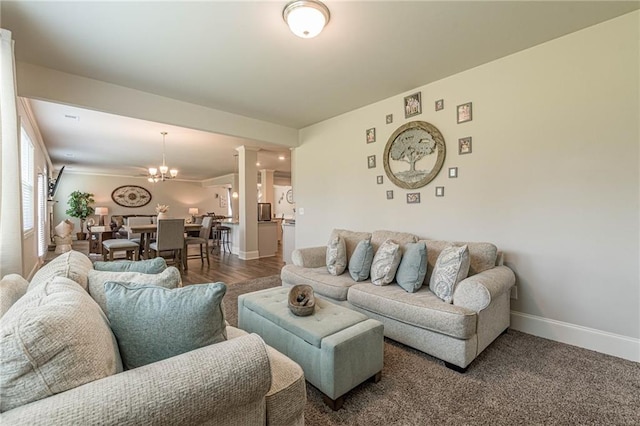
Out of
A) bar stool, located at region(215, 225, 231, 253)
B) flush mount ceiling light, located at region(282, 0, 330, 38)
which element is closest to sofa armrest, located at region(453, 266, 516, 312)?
flush mount ceiling light, located at region(282, 0, 330, 38)

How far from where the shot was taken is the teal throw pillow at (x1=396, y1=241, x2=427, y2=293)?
255cm

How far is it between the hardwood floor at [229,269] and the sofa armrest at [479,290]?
3.41m

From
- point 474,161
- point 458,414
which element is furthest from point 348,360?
point 474,161

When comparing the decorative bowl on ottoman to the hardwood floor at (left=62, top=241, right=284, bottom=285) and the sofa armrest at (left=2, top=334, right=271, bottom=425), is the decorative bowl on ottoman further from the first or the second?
the hardwood floor at (left=62, top=241, right=284, bottom=285)

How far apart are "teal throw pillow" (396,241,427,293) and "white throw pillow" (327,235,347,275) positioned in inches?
27.6

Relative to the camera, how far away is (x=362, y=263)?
2936 mm

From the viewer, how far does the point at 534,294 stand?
2625 mm

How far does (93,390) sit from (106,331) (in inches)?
10.6

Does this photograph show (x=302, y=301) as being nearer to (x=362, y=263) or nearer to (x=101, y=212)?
(x=362, y=263)

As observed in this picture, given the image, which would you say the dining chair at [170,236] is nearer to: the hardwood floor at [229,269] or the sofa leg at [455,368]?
the hardwood floor at [229,269]

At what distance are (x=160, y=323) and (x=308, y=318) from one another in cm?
108

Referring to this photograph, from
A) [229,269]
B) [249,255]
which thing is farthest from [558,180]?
[249,255]

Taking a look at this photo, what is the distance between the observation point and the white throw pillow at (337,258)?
3.19 meters

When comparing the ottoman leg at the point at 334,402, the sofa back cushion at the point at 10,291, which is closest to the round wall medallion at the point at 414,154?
the ottoman leg at the point at 334,402
